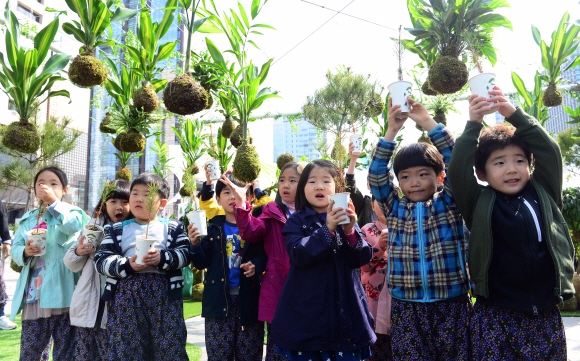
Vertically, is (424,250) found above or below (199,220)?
below

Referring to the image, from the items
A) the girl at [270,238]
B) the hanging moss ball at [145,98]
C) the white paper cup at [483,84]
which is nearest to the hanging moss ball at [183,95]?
the hanging moss ball at [145,98]

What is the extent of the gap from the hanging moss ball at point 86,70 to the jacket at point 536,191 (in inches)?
83.0

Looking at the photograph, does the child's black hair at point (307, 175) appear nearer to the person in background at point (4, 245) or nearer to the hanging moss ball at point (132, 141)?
the hanging moss ball at point (132, 141)

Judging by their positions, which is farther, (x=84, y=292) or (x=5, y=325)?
(x=5, y=325)

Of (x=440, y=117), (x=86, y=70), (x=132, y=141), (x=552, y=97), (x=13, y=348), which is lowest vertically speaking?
(x=13, y=348)

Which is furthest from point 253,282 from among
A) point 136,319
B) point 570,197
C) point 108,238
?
point 570,197

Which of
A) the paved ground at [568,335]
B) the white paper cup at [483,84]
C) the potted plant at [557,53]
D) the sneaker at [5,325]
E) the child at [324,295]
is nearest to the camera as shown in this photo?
the white paper cup at [483,84]

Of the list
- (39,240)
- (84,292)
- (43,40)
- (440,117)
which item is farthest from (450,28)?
(39,240)

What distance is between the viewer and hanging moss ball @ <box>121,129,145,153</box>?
3.14m

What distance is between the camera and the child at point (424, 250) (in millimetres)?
1867

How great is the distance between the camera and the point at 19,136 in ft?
8.93

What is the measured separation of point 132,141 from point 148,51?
65 centimetres

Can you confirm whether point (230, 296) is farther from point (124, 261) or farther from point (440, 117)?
point (440, 117)

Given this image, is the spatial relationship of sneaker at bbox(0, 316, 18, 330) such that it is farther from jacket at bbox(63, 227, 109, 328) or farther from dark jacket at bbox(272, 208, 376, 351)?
dark jacket at bbox(272, 208, 376, 351)
